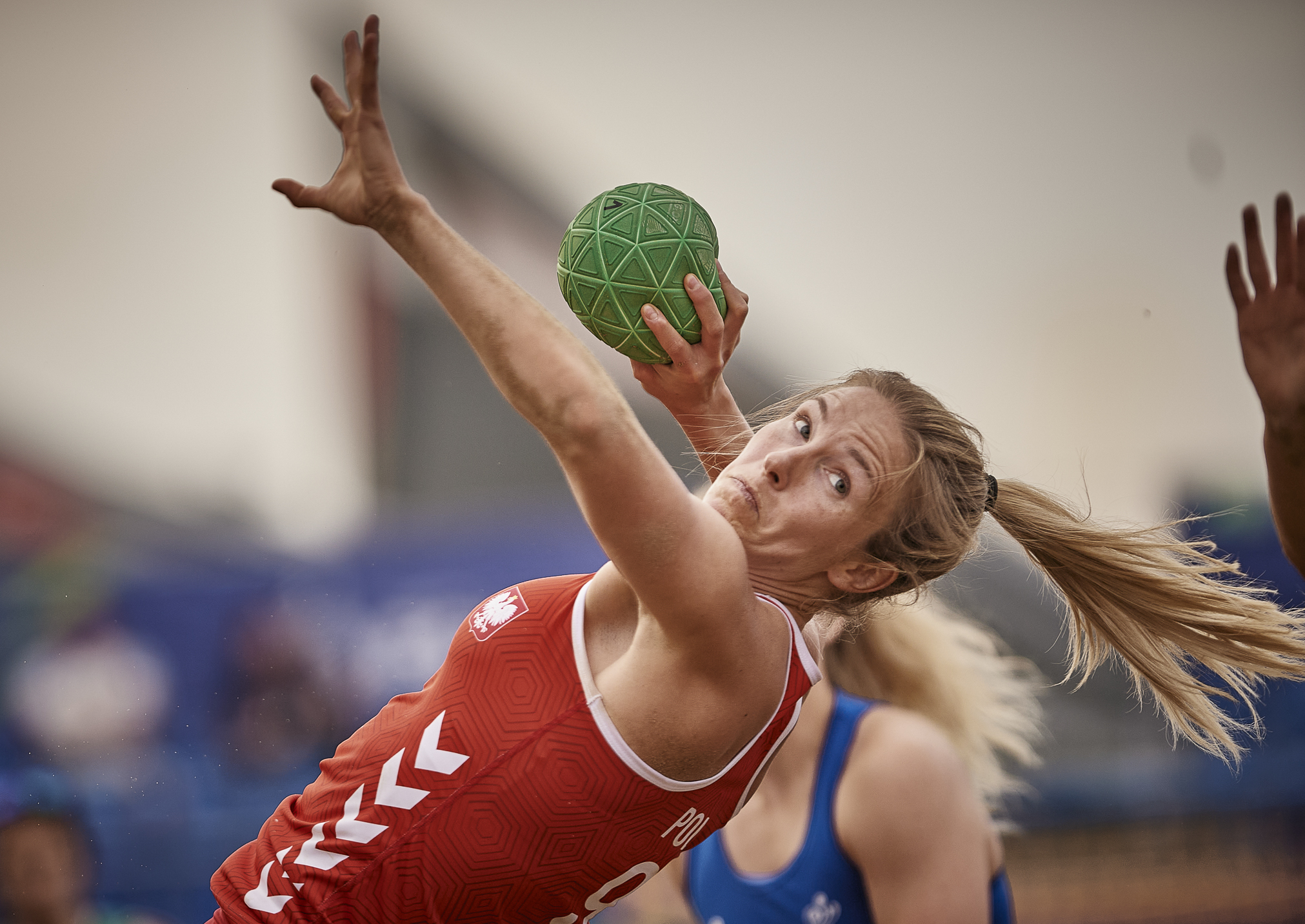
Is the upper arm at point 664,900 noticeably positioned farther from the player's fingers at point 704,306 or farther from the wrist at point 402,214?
the wrist at point 402,214

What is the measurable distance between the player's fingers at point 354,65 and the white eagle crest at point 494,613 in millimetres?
785

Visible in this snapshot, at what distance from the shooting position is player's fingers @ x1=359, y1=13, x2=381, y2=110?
1.39 meters

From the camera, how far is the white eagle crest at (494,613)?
Answer: 1704 mm

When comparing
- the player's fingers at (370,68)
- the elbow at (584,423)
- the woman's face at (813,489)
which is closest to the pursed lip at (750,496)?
the woman's face at (813,489)

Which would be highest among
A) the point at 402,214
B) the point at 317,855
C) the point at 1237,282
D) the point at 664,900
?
the point at 402,214

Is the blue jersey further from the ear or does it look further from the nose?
the nose

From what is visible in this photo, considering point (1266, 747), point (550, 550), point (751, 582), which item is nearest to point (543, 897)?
point (751, 582)

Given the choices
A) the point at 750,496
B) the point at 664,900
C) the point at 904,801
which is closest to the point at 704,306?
the point at 750,496

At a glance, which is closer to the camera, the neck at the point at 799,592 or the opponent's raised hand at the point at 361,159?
the opponent's raised hand at the point at 361,159

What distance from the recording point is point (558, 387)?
4.41 ft

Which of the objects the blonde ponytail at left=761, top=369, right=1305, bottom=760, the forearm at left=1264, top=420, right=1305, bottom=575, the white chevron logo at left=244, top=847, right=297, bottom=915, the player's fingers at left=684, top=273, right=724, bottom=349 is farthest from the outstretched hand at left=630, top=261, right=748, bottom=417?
the forearm at left=1264, top=420, right=1305, bottom=575

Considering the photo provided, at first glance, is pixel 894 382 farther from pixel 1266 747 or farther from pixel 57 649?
pixel 57 649

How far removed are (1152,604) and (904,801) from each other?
67 centimetres

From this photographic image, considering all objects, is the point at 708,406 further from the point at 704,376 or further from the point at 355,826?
the point at 355,826
